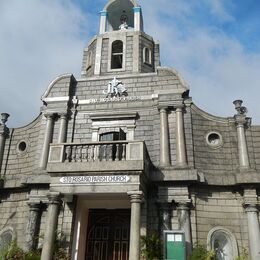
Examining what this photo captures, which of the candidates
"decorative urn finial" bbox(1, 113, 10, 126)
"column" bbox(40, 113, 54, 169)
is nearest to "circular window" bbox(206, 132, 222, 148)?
"column" bbox(40, 113, 54, 169)

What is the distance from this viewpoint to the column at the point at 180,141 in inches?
562

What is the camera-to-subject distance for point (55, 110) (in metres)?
16.2

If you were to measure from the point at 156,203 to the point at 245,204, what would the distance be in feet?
11.5

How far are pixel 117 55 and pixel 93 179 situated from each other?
8.83 metres

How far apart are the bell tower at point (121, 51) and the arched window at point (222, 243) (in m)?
8.71

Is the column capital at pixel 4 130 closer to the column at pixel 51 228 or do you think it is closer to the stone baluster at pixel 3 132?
the stone baluster at pixel 3 132

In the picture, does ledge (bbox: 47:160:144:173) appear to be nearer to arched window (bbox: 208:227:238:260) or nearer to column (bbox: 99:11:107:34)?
arched window (bbox: 208:227:238:260)

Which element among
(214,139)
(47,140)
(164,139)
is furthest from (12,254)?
(214,139)

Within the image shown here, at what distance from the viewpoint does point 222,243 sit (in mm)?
13562

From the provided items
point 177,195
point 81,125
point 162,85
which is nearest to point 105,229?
point 177,195

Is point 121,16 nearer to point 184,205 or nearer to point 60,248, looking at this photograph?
point 184,205

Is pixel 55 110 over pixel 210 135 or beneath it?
over

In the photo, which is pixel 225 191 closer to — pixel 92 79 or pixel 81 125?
pixel 81 125

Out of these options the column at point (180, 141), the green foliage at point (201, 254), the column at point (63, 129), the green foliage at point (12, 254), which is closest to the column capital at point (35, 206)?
the green foliage at point (12, 254)
